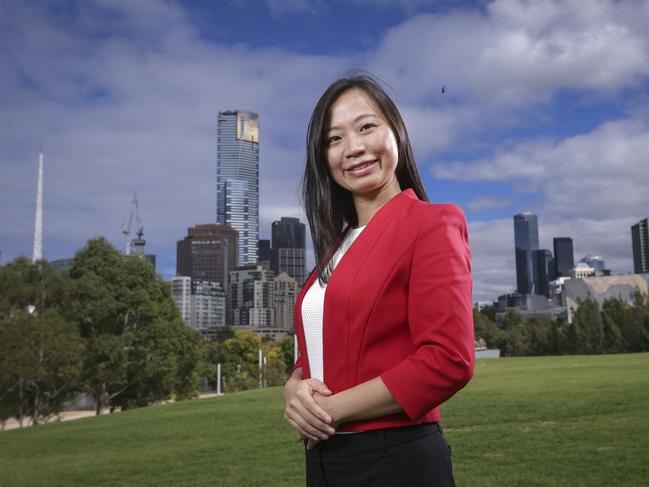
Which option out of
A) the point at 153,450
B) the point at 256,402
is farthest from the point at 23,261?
the point at 153,450

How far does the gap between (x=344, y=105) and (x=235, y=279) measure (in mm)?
133354

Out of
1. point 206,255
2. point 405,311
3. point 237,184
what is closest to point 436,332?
point 405,311

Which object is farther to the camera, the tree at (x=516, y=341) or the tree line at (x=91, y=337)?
the tree at (x=516, y=341)

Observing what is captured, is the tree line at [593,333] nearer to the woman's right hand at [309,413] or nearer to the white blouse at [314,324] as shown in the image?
the white blouse at [314,324]

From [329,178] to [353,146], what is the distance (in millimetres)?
183

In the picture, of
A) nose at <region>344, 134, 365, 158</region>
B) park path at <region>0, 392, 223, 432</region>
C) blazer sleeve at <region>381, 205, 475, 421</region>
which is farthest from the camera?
park path at <region>0, 392, 223, 432</region>

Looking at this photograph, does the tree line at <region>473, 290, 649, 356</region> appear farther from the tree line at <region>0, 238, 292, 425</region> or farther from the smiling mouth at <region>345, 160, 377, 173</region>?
the smiling mouth at <region>345, 160, 377, 173</region>

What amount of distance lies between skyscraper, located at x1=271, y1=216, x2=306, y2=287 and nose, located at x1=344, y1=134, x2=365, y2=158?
10769 cm

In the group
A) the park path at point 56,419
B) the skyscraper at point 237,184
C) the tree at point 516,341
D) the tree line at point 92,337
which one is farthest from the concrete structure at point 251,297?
the tree line at point 92,337

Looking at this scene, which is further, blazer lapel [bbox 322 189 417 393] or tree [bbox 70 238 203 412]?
tree [bbox 70 238 203 412]

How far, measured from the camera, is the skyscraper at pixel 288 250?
120 m

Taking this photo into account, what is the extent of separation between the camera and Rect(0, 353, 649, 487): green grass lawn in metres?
6.27

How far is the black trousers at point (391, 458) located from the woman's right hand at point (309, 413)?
6cm

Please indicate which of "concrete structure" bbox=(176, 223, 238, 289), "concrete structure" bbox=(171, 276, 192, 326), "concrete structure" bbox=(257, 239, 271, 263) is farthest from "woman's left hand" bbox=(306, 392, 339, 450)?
"concrete structure" bbox=(257, 239, 271, 263)
